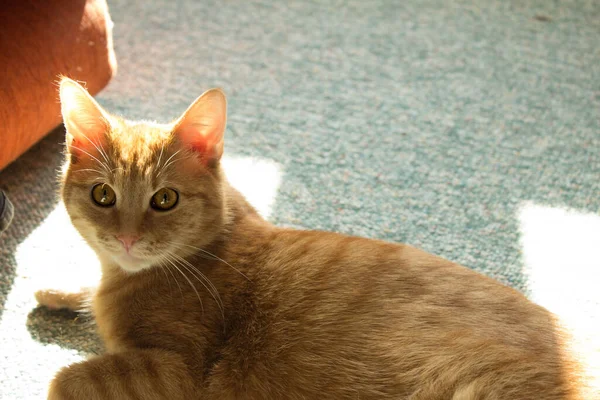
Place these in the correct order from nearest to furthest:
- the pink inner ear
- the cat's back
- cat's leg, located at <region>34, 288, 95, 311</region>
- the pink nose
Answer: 1. the cat's back
2. the pink nose
3. the pink inner ear
4. cat's leg, located at <region>34, 288, 95, 311</region>

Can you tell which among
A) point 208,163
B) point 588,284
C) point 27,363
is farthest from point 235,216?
point 588,284

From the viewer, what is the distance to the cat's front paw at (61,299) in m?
1.89

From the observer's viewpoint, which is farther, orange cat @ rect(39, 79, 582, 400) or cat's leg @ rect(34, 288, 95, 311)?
cat's leg @ rect(34, 288, 95, 311)

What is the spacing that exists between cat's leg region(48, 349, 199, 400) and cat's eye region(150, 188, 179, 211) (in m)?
0.34

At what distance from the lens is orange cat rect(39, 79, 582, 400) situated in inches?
57.7

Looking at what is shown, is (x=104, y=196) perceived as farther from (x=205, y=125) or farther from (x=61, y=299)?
(x=61, y=299)

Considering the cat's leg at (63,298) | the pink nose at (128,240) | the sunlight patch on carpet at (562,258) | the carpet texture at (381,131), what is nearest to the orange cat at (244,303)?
the pink nose at (128,240)

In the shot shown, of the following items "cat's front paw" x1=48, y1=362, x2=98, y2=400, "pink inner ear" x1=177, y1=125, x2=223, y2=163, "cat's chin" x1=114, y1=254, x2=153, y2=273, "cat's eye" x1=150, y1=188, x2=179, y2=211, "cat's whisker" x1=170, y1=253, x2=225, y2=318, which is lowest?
"cat's front paw" x1=48, y1=362, x2=98, y2=400

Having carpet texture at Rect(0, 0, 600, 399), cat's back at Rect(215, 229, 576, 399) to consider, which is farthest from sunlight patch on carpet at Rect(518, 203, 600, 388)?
cat's back at Rect(215, 229, 576, 399)

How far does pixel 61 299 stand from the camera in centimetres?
190

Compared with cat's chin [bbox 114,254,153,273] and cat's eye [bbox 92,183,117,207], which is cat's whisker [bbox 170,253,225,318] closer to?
cat's chin [bbox 114,254,153,273]

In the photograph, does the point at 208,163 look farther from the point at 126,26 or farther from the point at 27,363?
the point at 126,26

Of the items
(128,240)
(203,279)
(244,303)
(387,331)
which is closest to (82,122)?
(128,240)

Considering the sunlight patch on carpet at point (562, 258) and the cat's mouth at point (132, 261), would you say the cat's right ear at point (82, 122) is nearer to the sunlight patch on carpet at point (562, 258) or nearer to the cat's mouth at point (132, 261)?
the cat's mouth at point (132, 261)
